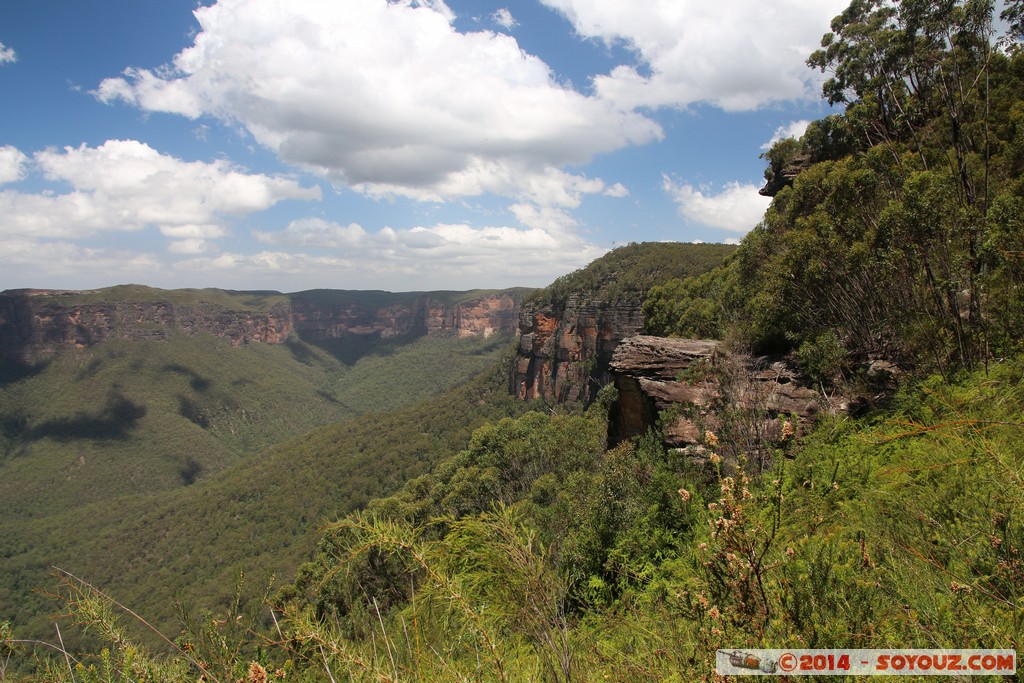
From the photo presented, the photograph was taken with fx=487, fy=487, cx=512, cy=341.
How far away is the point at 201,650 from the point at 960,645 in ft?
11.3

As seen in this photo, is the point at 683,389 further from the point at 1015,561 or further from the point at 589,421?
the point at 589,421

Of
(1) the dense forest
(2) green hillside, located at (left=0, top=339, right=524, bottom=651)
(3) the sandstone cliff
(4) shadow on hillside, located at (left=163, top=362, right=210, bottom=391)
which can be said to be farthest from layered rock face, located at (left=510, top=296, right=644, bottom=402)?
(4) shadow on hillside, located at (left=163, top=362, right=210, bottom=391)

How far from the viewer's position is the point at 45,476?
100812 mm

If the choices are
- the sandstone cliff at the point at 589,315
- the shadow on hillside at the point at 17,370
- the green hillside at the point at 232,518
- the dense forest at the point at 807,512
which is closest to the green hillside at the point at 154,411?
the shadow on hillside at the point at 17,370

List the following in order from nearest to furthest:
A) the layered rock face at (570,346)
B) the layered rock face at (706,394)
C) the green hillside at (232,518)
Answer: the layered rock face at (706,394), the green hillside at (232,518), the layered rock face at (570,346)

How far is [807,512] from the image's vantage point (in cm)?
491

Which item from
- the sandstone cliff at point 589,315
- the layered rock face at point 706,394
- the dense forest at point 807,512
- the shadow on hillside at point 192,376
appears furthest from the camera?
the shadow on hillside at point 192,376

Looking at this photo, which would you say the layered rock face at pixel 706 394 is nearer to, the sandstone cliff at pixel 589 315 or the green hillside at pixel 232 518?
the sandstone cliff at pixel 589 315

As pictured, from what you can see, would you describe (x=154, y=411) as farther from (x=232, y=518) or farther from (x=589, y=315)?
(x=589, y=315)

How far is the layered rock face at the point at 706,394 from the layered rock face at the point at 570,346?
120ft

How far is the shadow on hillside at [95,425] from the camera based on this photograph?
11700 cm

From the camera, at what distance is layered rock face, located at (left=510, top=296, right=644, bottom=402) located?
201ft

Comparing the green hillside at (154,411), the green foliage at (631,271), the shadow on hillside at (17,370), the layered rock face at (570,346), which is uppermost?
the green foliage at (631,271)

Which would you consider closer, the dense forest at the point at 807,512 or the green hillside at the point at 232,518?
the dense forest at the point at 807,512
